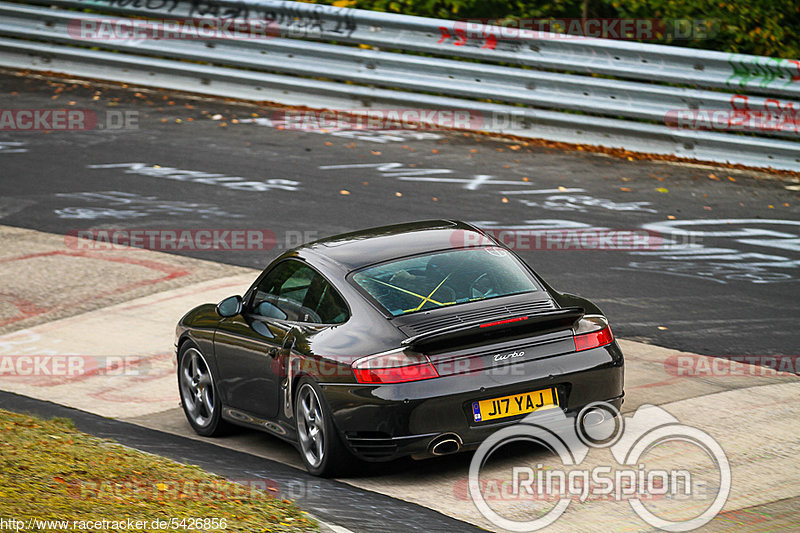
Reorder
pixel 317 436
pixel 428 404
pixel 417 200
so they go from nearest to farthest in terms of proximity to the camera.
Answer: pixel 428 404 → pixel 317 436 → pixel 417 200

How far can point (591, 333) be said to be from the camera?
7223 mm

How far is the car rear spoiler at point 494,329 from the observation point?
675 cm

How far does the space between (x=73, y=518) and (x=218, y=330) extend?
296 cm

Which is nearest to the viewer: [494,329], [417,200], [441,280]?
[494,329]

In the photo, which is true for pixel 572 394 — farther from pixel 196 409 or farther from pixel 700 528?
pixel 196 409

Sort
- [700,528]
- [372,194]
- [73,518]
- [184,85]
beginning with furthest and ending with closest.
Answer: [184,85], [372,194], [700,528], [73,518]

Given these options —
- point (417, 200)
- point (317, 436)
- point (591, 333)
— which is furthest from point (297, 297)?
point (417, 200)

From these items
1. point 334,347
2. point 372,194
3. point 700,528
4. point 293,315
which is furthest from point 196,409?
point 372,194

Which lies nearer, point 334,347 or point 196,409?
point 334,347

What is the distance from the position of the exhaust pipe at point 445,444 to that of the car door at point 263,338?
1.19m

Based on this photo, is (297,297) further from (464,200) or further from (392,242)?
(464,200)

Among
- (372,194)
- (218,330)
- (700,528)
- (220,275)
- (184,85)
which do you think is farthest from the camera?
(184,85)

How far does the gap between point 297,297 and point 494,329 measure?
1502mm

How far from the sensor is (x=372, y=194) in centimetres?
1447
